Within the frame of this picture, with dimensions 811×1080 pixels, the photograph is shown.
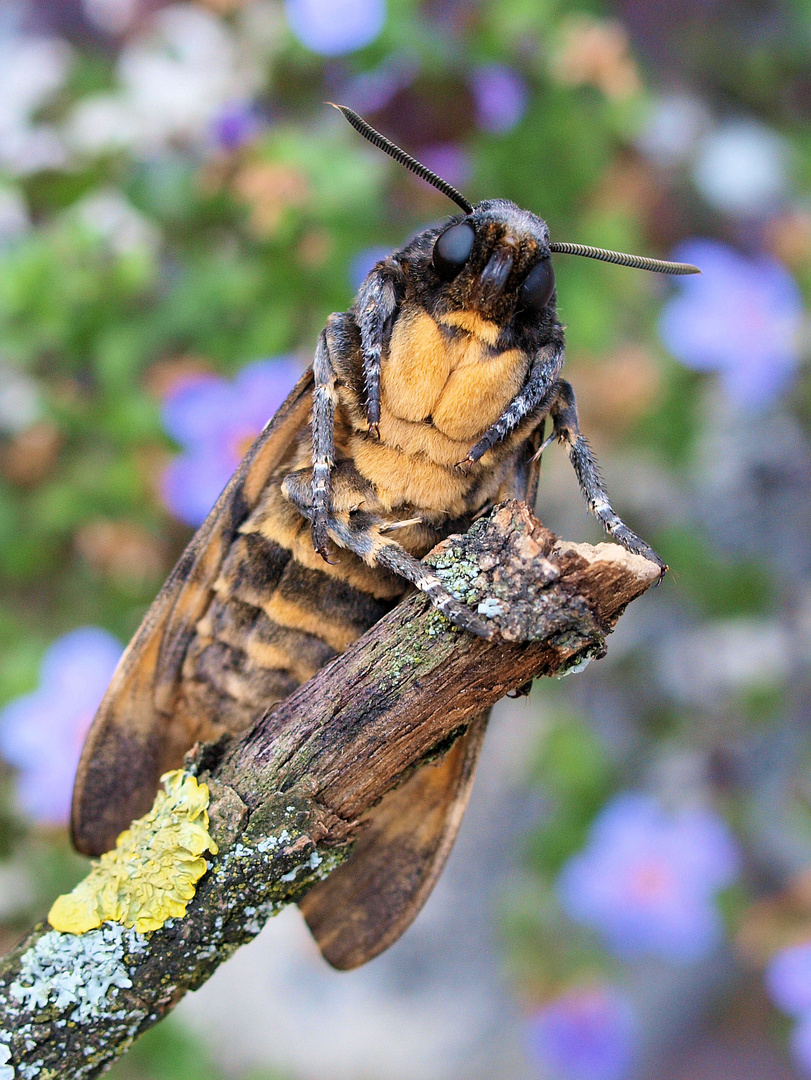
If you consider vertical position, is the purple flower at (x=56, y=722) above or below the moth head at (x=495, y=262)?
above

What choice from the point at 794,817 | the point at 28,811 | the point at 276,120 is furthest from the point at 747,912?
the point at 276,120

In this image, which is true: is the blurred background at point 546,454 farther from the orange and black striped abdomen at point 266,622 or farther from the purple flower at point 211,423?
the orange and black striped abdomen at point 266,622

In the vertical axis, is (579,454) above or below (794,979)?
above

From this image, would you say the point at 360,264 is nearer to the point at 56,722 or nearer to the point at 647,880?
the point at 56,722

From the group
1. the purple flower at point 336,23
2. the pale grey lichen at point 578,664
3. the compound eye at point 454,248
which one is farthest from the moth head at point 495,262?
the purple flower at point 336,23

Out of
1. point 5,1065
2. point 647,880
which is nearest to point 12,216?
point 5,1065

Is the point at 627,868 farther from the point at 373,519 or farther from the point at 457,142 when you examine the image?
the point at 457,142
